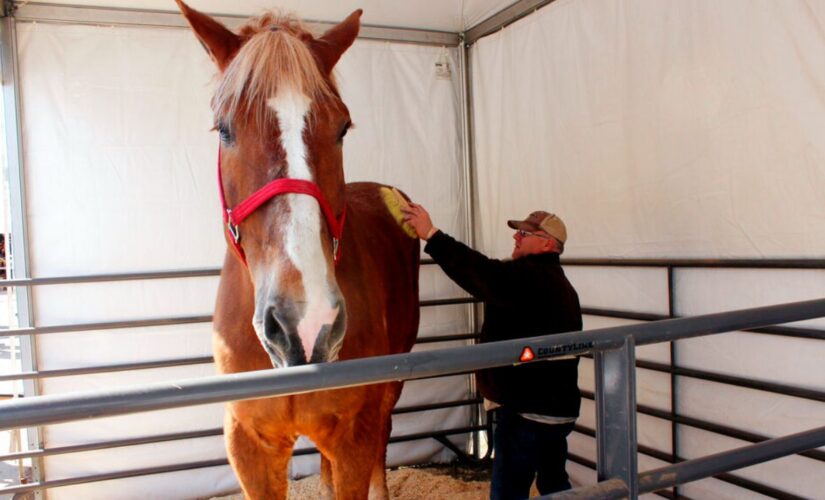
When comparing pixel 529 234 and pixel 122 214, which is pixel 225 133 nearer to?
pixel 529 234

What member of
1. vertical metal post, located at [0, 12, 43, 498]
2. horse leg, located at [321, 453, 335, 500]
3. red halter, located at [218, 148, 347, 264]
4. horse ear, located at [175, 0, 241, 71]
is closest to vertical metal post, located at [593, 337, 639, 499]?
red halter, located at [218, 148, 347, 264]

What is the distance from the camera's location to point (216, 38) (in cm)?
157

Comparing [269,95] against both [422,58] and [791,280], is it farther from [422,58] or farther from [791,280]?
[422,58]

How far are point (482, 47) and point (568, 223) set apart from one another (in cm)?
128

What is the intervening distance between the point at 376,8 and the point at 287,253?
8.18 feet

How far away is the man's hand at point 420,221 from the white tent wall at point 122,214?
1.52 meters

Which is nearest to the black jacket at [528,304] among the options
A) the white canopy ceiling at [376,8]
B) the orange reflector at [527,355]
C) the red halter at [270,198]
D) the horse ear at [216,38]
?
the red halter at [270,198]

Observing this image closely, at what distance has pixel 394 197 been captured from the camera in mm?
2531

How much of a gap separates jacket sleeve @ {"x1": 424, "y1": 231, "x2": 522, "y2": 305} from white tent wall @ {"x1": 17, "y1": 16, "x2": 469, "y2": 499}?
→ 174 centimetres

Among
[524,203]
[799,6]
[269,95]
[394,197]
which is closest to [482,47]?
[524,203]

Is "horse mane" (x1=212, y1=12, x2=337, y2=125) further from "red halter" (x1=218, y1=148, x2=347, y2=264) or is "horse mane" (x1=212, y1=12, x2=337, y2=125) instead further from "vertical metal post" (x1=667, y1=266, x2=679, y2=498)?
"vertical metal post" (x1=667, y1=266, x2=679, y2=498)

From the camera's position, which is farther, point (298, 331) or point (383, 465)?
point (383, 465)

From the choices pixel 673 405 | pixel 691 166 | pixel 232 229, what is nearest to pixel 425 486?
pixel 673 405

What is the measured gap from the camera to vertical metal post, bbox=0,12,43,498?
293 centimetres
